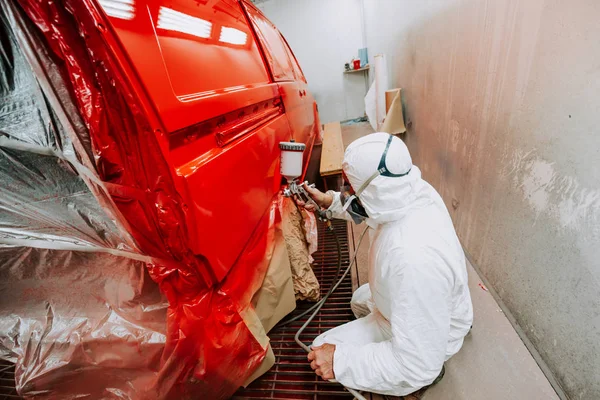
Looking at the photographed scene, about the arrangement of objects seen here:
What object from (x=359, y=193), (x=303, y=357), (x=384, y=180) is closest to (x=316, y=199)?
(x=359, y=193)

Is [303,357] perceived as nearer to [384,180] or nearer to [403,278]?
[403,278]

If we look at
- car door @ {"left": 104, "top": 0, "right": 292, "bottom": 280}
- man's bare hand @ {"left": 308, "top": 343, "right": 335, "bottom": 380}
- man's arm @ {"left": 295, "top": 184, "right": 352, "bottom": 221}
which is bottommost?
man's bare hand @ {"left": 308, "top": 343, "right": 335, "bottom": 380}

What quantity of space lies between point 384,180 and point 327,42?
670 centimetres

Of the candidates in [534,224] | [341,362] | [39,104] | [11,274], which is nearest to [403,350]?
[341,362]

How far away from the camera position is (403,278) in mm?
999

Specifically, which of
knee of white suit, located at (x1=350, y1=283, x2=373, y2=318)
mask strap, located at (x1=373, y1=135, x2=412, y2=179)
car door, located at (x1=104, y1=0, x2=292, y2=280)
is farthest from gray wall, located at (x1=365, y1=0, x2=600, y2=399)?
car door, located at (x1=104, y1=0, x2=292, y2=280)

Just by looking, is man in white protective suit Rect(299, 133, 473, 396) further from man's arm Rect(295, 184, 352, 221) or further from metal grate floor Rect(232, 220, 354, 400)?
man's arm Rect(295, 184, 352, 221)

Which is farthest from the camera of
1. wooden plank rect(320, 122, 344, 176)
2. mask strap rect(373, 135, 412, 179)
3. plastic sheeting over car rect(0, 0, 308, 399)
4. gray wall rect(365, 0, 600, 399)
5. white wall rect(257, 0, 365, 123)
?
white wall rect(257, 0, 365, 123)

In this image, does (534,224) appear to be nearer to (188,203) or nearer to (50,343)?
(188,203)

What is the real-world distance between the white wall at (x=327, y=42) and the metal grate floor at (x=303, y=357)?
578 cm

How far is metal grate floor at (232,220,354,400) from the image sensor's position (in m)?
1.26

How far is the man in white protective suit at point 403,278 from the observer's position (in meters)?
0.99

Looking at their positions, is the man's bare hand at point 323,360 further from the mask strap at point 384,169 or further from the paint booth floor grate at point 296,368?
the mask strap at point 384,169

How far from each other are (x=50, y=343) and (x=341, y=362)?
1.19 metres
